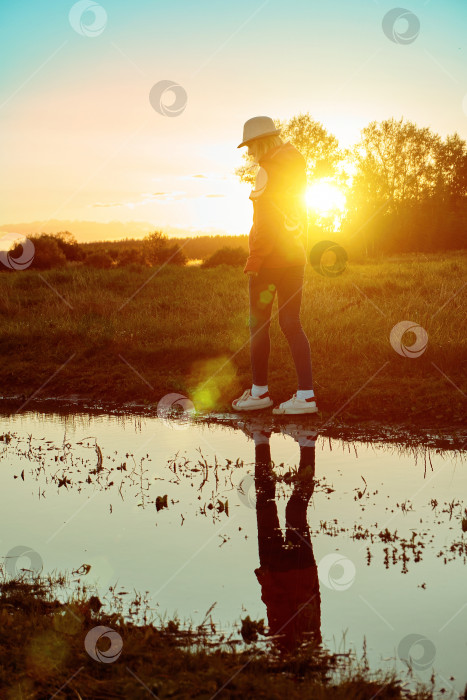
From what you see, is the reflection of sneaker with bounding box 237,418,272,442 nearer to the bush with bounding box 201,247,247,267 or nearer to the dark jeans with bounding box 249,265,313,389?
the dark jeans with bounding box 249,265,313,389

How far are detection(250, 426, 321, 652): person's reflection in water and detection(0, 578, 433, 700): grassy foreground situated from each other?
23 centimetres

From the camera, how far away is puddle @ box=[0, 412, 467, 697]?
11.5 ft

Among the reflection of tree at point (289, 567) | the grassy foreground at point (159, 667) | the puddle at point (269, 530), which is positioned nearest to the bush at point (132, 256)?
the puddle at point (269, 530)

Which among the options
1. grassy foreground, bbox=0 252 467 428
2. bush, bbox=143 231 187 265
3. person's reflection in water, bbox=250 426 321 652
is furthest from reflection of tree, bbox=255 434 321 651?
bush, bbox=143 231 187 265

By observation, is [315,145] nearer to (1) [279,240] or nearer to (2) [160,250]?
(2) [160,250]

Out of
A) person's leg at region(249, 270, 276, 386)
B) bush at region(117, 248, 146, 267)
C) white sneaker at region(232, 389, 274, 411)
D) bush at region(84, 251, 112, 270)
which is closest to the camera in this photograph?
person's leg at region(249, 270, 276, 386)

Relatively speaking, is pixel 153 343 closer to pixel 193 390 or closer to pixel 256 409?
pixel 193 390

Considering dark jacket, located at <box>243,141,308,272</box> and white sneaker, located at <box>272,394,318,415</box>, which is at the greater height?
dark jacket, located at <box>243,141,308,272</box>

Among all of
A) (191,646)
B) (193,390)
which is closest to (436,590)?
(191,646)

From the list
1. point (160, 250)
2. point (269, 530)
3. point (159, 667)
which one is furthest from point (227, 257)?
point (159, 667)

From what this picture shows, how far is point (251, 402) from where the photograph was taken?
843 cm

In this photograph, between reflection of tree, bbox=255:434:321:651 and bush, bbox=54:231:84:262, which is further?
bush, bbox=54:231:84:262

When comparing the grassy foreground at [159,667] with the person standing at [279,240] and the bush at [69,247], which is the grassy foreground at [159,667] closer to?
the person standing at [279,240]

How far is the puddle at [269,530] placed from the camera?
349cm
